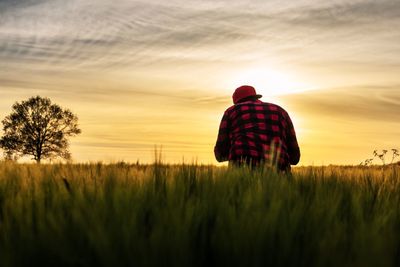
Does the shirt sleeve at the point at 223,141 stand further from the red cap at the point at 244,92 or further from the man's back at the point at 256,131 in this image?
the red cap at the point at 244,92

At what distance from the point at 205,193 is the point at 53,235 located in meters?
0.97

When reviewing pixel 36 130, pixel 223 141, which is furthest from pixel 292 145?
pixel 36 130

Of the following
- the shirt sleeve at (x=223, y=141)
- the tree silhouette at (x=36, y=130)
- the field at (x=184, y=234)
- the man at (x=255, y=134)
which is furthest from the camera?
the tree silhouette at (x=36, y=130)

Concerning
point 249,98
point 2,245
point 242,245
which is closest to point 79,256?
point 2,245

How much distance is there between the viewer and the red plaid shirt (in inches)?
285

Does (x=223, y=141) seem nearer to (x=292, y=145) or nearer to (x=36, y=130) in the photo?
(x=292, y=145)

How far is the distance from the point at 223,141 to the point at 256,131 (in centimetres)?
70

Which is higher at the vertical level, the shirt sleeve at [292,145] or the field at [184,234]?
the shirt sleeve at [292,145]

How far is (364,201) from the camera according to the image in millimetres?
3115

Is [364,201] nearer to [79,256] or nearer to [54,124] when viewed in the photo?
[79,256]

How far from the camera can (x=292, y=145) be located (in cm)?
788

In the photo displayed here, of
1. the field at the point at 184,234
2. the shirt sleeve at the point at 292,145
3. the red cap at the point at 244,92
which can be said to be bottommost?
the field at the point at 184,234

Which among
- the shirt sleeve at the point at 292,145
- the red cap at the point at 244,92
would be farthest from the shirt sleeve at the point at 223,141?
the shirt sleeve at the point at 292,145

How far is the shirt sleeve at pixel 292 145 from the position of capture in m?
7.77
